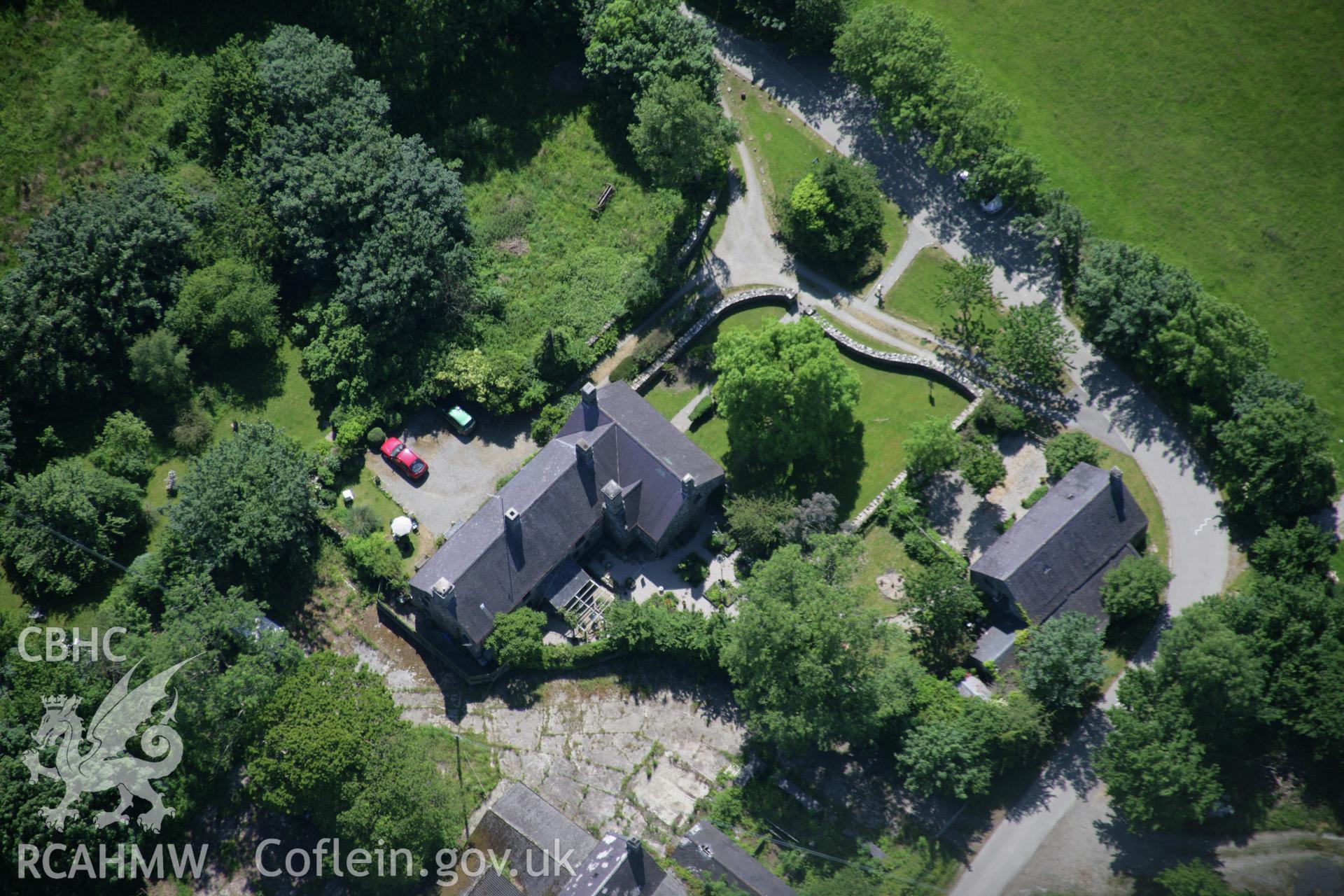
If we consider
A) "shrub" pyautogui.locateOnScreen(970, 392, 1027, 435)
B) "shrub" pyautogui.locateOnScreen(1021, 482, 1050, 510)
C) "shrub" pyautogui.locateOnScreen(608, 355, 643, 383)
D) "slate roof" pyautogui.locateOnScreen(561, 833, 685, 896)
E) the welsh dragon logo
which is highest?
"shrub" pyautogui.locateOnScreen(970, 392, 1027, 435)

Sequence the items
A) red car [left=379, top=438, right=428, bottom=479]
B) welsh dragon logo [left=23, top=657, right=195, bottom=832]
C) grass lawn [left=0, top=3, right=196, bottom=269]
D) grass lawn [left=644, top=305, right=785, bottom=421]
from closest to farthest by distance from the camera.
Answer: welsh dragon logo [left=23, top=657, right=195, bottom=832], red car [left=379, top=438, right=428, bottom=479], grass lawn [left=644, top=305, right=785, bottom=421], grass lawn [left=0, top=3, right=196, bottom=269]

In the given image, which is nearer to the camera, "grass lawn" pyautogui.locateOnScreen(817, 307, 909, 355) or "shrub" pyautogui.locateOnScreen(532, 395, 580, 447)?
"shrub" pyautogui.locateOnScreen(532, 395, 580, 447)

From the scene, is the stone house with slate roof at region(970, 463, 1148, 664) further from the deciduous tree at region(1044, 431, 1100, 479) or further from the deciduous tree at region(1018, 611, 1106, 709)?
the deciduous tree at region(1018, 611, 1106, 709)

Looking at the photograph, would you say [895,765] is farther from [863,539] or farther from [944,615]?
[863,539]

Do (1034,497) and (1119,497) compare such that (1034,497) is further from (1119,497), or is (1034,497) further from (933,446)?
(933,446)

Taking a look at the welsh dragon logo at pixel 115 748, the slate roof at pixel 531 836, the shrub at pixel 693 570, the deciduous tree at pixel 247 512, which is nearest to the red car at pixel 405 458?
the deciduous tree at pixel 247 512

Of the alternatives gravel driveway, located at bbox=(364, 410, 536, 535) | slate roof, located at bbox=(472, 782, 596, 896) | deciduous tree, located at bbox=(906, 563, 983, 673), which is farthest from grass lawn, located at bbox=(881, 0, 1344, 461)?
slate roof, located at bbox=(472, 782, 596, 896)

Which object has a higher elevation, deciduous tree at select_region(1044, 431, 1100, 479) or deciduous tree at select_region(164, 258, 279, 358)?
deciduous tree at select_region(1044, 431, 1100, 479)
